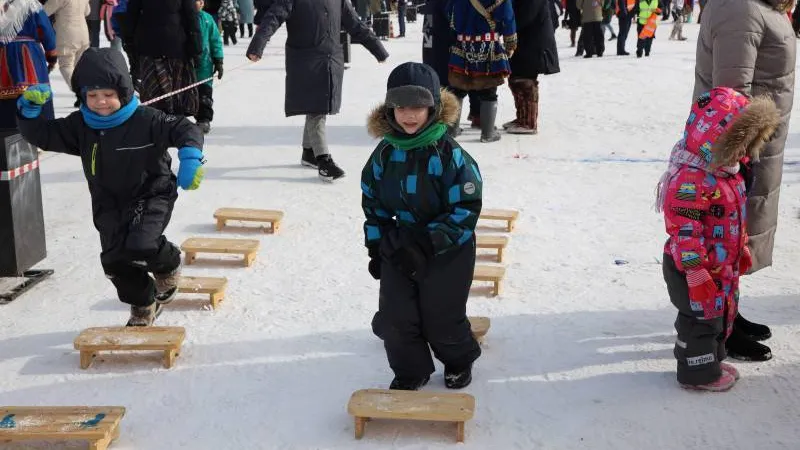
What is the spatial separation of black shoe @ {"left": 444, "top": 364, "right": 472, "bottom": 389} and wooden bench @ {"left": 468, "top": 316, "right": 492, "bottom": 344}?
409 millimetres

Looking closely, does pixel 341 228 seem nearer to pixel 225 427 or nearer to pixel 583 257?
pixel 583 257

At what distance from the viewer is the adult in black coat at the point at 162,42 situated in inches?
356

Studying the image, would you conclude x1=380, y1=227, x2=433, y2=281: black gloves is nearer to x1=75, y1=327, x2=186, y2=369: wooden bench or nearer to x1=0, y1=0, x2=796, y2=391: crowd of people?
x1=0, y1=0, x2=796, y2=391: crowd of people

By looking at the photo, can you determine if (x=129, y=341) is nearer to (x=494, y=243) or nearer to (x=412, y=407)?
(x=412, y=407)

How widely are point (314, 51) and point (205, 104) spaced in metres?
2.84

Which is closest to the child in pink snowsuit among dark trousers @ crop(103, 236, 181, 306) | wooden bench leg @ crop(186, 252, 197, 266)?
dark trousers @ crop(103, 236, 181, 306)

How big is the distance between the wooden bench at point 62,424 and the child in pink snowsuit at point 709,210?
88.1 inches

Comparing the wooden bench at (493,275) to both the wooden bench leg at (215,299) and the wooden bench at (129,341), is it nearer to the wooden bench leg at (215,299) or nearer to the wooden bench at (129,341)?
the wooden bench leg at (215,299)

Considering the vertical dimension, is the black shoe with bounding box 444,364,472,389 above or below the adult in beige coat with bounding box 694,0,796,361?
below

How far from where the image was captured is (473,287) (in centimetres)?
537

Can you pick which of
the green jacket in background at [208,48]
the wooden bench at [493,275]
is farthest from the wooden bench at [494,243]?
the green jacket in background at [208,48]

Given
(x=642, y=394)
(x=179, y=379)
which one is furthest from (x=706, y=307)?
(x=179, y=379)

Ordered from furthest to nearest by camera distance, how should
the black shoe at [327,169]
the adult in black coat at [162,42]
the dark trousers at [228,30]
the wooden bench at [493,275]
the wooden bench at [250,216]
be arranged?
the dark trousers at [228,30] < the adult in black coat at [162,42] < the black shoe at [327,169] < the wooden bench at [250,216] < the wooden bench at [493,275]

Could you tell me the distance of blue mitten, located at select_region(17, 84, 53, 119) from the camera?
4281mm
